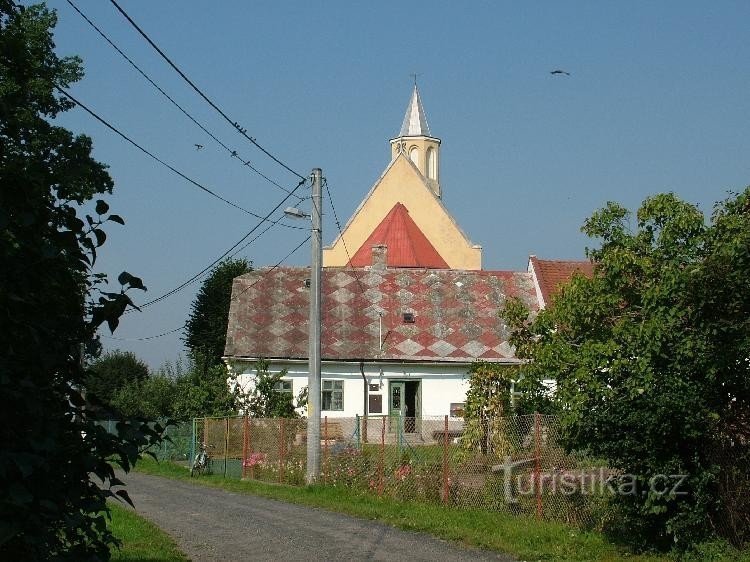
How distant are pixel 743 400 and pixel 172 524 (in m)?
8.98

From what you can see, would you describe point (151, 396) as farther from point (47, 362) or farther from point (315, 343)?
point (47, 362)

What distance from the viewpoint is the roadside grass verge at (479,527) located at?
1283 centimetres

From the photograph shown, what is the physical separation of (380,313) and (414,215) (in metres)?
17.2

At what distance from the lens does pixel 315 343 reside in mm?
22188

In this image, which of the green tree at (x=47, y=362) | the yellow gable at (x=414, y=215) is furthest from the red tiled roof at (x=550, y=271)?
the green tree at (x=47, y=362)

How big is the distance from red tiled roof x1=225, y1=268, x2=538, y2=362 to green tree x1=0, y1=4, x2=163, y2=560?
3149cm

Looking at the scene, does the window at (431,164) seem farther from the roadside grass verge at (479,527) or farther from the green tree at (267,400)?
the roadside grass verge at (479,527)

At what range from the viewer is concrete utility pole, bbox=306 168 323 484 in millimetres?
21688

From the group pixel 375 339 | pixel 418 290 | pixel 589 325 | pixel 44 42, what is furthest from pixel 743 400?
pixel 418 290

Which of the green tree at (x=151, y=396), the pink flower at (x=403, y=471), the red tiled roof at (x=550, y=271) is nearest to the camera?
the pink flower at (x=403, y=471)

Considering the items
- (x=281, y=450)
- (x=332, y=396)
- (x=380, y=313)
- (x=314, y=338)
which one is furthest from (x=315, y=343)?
(x=380, y=313)

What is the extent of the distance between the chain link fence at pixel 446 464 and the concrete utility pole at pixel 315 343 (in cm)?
52

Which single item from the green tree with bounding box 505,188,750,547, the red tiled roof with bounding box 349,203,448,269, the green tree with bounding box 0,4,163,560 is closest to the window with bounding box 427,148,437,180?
the red tiled roof with bounding box 349,203,448,269

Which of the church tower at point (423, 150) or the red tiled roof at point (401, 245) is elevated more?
the church tower at point (423, 150)
